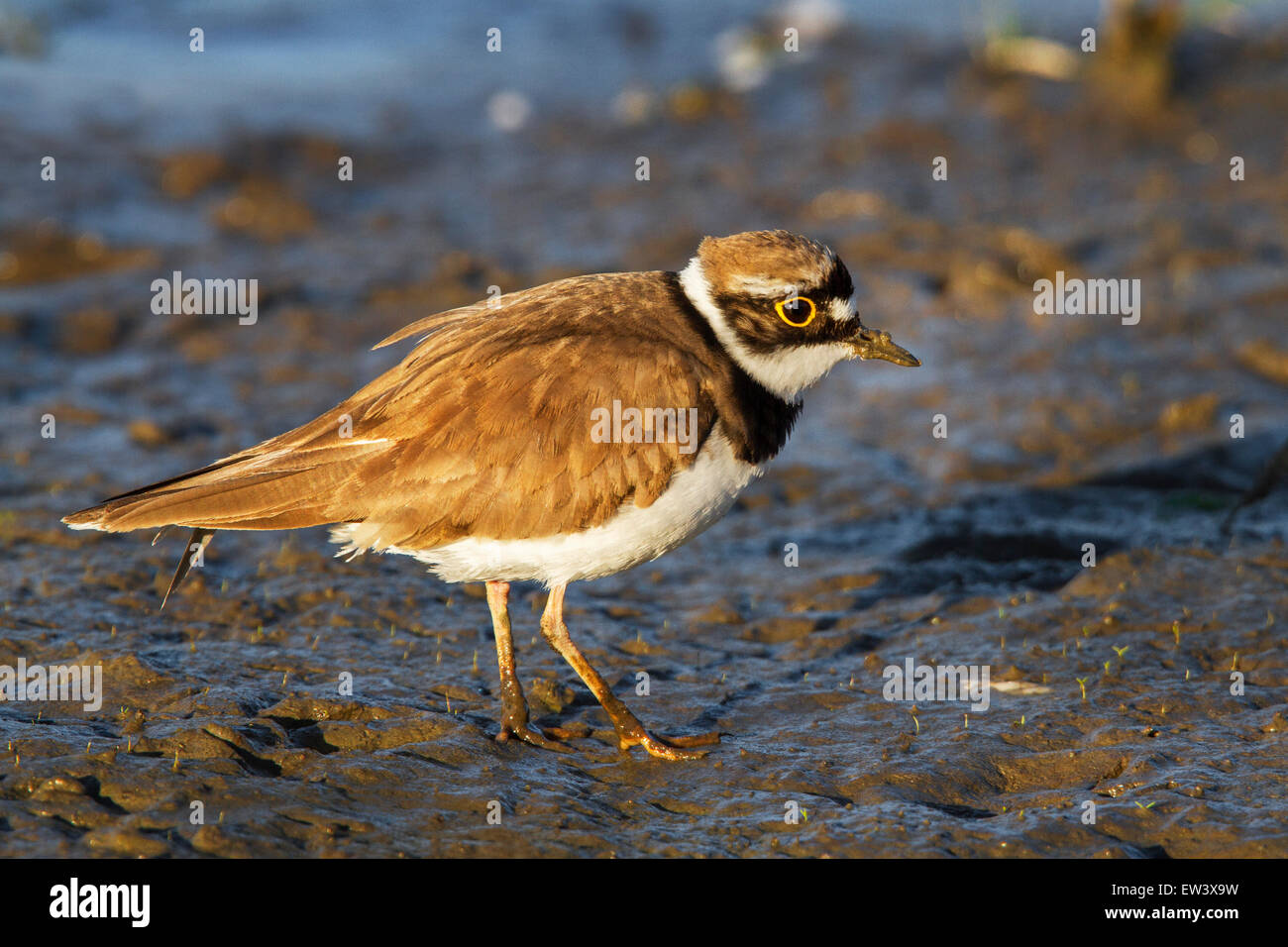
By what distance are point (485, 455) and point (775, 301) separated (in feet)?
4.95

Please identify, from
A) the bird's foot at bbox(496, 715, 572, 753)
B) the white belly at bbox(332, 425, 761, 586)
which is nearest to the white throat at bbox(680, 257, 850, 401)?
the white belly at bbox(332, 425, 761, 586)

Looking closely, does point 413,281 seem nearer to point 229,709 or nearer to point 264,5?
point 229,709

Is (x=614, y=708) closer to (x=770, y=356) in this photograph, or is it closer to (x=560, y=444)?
(x=560, y=444)

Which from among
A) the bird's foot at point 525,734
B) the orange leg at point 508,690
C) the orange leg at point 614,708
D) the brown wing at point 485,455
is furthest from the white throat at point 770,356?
the bird's foot at point 525,734

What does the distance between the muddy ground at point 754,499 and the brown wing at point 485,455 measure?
0.92 m

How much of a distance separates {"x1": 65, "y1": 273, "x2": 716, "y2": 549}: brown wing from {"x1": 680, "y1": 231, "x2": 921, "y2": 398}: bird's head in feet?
0.89

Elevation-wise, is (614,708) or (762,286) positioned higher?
(762,286)

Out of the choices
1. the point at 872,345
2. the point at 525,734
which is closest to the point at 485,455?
the point at 525,734

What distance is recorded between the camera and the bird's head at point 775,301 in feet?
20.1

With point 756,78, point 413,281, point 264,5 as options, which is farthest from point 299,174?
point 264,5

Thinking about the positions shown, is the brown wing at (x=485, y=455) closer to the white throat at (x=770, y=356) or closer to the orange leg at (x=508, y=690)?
the white throat at (x=770, y=356)

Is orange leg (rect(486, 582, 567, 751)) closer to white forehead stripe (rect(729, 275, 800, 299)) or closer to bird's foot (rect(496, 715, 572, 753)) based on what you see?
bird's foot (rect(496, 715, 572, 753))

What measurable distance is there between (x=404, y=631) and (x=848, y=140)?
9.98m

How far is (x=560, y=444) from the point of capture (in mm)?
5828
